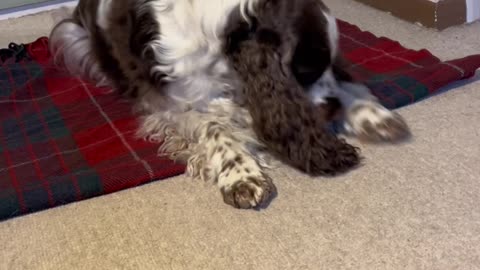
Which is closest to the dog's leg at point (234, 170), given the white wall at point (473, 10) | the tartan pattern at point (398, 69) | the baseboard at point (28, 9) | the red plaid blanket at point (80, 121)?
the red plaid blanket at point (80, 121)

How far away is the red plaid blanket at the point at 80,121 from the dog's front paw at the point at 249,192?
213 millimetres

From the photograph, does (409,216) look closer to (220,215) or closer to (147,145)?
(220,215)

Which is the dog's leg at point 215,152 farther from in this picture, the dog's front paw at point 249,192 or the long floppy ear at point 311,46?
the long floppy ear at point 311,46

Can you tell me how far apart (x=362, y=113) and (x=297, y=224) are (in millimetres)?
511

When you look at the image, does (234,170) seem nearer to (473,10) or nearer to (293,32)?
(293,32)

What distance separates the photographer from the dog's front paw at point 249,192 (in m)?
1.68

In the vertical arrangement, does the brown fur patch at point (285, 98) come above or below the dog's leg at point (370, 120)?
above

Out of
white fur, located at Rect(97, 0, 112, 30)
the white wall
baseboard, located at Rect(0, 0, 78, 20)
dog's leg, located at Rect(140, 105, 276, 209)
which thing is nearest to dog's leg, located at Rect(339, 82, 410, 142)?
dog's leg, located at Rect(140, 105, 276, 209)

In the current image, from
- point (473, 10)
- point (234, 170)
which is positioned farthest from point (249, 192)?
point (473, 10)

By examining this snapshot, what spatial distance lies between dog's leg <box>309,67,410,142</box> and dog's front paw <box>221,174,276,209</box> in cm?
35

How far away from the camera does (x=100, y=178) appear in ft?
5.94

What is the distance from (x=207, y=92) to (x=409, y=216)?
0.71 meters

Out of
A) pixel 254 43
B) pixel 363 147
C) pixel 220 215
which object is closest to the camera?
pixel 220 215

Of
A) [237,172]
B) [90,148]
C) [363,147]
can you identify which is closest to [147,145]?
[90,148]
